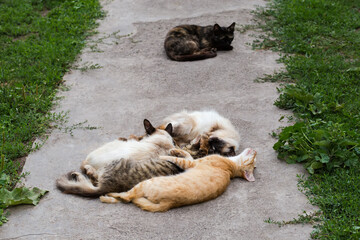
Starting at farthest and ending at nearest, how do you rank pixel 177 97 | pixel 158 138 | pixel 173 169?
pixel 177 97, pixel 158 138, pixel 173 169

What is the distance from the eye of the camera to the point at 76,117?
637 cm

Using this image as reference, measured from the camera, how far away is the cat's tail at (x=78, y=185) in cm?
466

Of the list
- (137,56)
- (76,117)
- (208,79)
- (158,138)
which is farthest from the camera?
(137,56)

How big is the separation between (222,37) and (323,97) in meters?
2.50

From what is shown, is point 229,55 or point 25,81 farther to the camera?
point 229,55

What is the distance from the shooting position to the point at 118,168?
4.72m

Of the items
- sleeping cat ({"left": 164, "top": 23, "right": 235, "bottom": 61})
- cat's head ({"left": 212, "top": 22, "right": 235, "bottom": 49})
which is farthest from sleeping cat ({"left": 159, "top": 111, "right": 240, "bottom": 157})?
cat's head ({"left": 212, "top": 22, "right": 235, "bottom": 49})

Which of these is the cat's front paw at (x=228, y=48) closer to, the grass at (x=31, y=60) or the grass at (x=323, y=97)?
the grass at (x=323, y=97)

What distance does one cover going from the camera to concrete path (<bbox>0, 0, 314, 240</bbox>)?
427 centimetres

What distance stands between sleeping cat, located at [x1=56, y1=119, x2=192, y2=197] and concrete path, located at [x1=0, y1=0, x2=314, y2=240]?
0.14 meters

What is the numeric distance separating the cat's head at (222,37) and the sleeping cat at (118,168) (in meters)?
3.66

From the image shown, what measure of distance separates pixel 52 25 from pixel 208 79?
141 inches

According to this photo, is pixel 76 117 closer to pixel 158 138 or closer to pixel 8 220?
pixel 158 138

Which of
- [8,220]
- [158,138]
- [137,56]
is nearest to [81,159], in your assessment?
[158,138]
